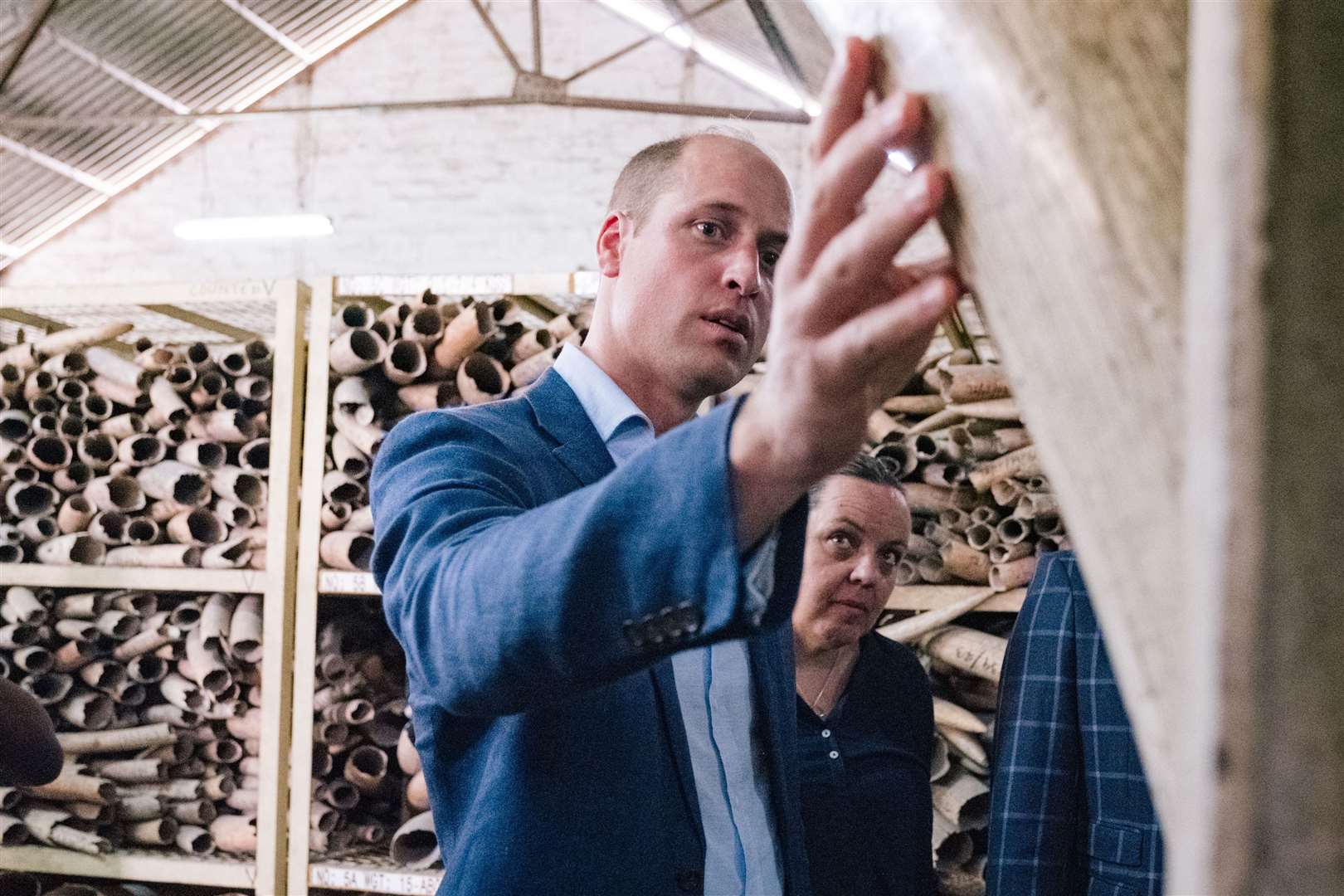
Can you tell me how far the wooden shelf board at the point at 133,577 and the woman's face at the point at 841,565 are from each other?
1356mm

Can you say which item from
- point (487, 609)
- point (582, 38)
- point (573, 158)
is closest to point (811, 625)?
point (487, 609)

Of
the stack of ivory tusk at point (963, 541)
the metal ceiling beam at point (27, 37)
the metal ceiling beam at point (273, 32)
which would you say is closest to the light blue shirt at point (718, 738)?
the stack of ivory tusk at point (963, 541)

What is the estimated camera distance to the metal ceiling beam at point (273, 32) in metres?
7.74

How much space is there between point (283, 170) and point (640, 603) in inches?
333

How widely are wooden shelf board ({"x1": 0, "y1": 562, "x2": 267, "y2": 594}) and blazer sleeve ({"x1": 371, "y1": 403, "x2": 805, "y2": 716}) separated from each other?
2.28 metres

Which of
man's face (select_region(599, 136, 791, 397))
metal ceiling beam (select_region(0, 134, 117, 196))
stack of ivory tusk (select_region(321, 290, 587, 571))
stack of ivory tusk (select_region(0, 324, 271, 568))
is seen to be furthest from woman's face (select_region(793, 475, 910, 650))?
metal ceiling beam (select_region(0, 134, 117, 196))

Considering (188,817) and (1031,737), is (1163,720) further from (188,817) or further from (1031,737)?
(188,817)

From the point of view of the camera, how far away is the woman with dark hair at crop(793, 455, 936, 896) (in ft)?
6.63

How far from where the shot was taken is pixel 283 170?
326 inches

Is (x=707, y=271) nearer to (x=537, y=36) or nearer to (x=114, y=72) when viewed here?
(x=537, y=36)

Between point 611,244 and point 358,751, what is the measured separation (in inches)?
73.7

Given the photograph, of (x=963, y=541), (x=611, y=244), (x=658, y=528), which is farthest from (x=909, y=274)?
(x=963, y=541)

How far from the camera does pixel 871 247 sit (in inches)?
17.3

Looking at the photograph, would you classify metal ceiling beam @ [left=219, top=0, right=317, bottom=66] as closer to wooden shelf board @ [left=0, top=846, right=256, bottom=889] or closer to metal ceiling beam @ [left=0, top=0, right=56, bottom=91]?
metal ceiling beam @ [left=0, top=0, right=56, bottom=91]
